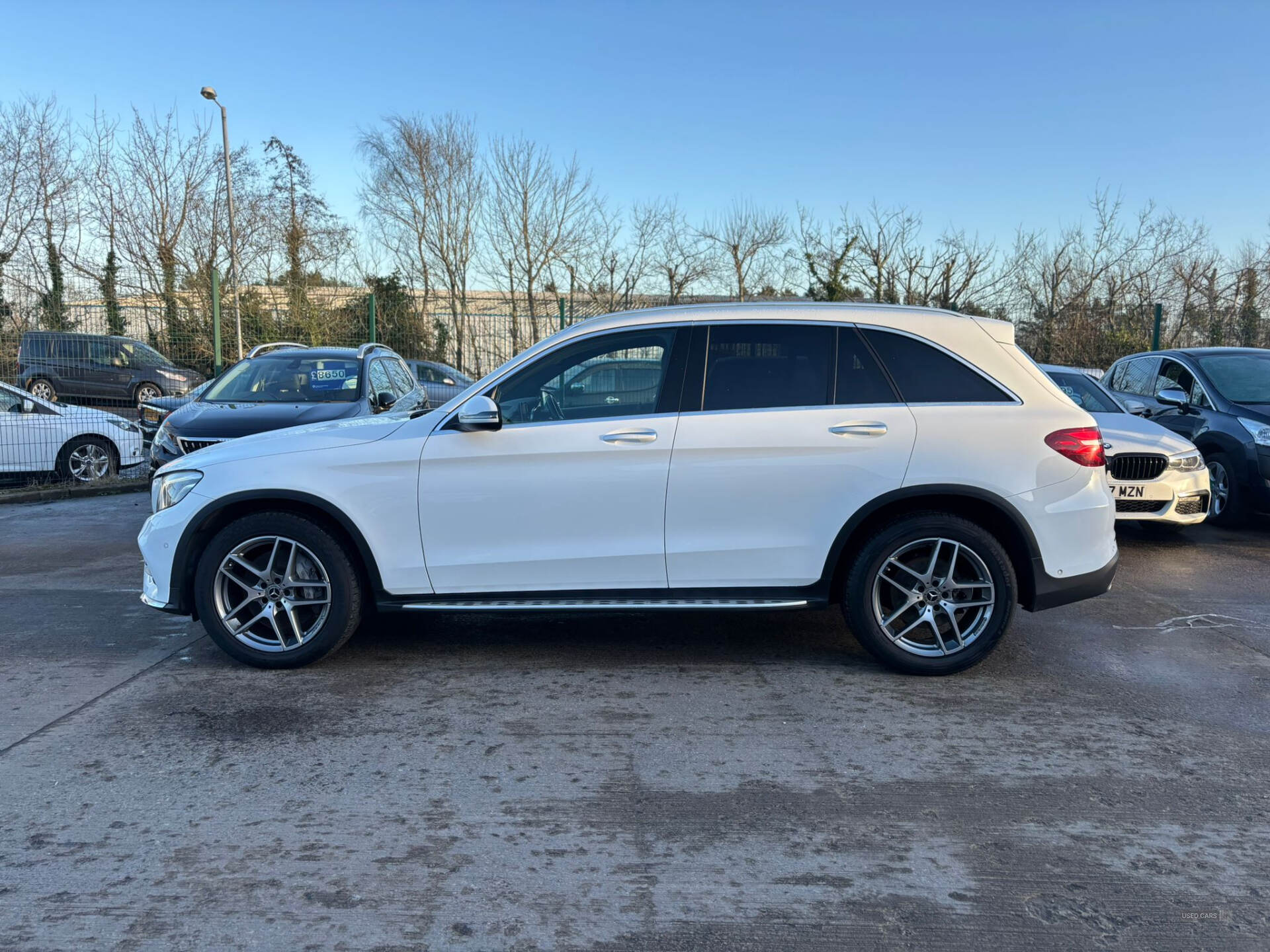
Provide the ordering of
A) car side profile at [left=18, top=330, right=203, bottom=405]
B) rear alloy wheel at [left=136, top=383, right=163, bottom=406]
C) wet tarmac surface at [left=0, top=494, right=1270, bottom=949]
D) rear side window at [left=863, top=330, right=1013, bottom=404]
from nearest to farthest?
wet tarmac surface at [left=0, top=494, right=1270, bottom=949] < rear side window at [left=863, top=330, right=1013, bottom=404] < car side profile at [left=18, top=330, right=203, bottom=405] < rear alloy wheel at [left=136, top=383, right=163, bottom=406]

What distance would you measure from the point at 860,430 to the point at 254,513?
10.3 feet

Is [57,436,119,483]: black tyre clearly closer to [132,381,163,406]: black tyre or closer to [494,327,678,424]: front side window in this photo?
[132,381,163,406]: black tyre

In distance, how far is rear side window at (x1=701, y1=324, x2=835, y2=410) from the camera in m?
4.79

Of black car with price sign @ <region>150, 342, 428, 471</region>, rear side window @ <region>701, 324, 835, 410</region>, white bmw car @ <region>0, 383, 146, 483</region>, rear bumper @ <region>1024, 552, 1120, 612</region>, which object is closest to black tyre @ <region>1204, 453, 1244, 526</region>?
rear bumper @ <region>1024, 552, 1120, 612</region>

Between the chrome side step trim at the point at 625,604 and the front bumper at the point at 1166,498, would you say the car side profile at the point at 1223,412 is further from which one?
the chrome side step trim at the point at 625,604

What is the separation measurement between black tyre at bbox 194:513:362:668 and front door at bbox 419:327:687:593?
0.51 m

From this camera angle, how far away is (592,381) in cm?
488

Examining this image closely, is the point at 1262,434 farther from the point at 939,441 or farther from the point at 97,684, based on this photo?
the point at 97,684

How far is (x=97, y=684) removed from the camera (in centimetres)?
475

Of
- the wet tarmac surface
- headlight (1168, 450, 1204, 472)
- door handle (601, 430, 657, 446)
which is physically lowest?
the wet tarmac surface

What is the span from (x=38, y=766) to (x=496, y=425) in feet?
7.88

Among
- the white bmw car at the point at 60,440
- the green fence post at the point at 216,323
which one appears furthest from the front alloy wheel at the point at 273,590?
the green fence post at the point at 216,323

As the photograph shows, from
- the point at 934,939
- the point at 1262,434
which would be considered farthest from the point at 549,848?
the point at 1262,434

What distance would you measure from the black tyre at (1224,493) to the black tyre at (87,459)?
40.8 ft
